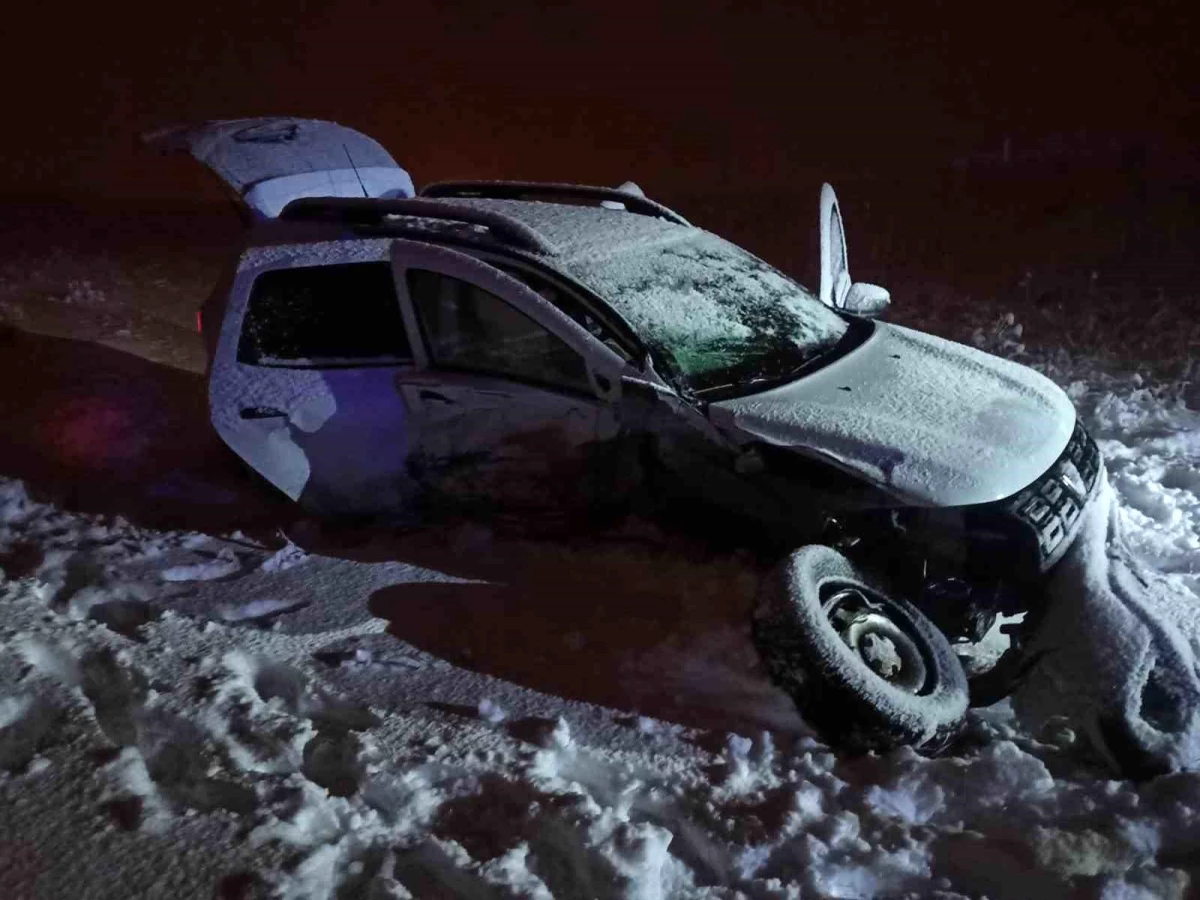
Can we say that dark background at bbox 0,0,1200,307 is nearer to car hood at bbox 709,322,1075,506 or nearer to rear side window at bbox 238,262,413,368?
car hood at bbox 709,322,1075,506

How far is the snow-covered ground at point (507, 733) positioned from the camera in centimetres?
285

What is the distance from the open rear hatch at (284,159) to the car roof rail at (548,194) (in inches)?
23.1

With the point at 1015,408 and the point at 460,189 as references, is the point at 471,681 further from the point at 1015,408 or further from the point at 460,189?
the point at 460,189

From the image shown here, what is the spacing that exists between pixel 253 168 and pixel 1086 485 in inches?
169

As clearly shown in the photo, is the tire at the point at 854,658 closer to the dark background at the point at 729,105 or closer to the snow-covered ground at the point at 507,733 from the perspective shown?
the snow-covered ground at the point at 507,733

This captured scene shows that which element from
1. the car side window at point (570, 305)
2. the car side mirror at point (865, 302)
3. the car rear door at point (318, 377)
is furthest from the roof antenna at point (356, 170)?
the car side mirror at point (865, 302)

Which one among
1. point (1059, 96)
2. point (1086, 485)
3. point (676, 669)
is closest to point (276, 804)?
point (676, 669)

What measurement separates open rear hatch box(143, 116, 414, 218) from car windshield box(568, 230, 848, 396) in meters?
1.98

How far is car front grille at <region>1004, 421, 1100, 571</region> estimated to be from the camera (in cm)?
364

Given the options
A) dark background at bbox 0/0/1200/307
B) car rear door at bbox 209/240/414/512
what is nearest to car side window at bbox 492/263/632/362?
car rear door at bbox 209/240/414/512

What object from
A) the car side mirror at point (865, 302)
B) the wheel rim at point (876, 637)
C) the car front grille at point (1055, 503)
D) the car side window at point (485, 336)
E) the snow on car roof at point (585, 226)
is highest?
the snow on car roof at point (585, 226)

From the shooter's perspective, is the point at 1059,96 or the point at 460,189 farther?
the point at 1059,96

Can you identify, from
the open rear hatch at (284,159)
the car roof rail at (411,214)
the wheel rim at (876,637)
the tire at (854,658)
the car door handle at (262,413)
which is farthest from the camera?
the open rear hatch at (284,159)

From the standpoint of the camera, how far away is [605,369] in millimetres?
4199
